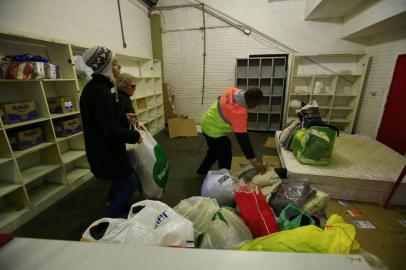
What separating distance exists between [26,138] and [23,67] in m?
0.75

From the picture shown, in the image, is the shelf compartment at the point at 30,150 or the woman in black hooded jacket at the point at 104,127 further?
the shelf compartment at the point at 30,150

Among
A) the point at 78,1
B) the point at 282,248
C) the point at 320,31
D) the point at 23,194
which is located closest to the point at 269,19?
the point at 320,31

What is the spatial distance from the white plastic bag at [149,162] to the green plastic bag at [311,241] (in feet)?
3.42

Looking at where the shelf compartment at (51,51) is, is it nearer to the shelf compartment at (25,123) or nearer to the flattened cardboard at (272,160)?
the shelf compartment at (25,123)

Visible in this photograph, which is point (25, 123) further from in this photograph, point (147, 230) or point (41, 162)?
point (147, 230)

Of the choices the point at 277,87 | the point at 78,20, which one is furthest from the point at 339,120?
the point at 78,20

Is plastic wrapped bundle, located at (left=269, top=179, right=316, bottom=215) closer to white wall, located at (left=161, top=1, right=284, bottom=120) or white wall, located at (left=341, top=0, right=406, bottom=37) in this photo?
white wall, located at (left=341, top=0, right=406, bottom=37)

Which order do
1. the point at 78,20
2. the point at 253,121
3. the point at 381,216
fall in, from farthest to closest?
the point at 253,121 → the point at 78,20 → the point at 381,216

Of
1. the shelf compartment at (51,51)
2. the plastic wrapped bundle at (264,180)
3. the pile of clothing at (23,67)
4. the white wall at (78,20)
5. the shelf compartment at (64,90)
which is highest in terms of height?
the white wall at (78,20)

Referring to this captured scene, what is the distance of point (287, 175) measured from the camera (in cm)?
226

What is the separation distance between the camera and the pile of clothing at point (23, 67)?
1.88 metres

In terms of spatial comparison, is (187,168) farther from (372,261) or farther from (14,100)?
(372,261)

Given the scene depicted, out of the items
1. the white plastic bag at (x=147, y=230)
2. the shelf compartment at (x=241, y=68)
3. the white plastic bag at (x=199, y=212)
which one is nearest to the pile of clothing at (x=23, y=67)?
the white plastic bag at (x=147, y=230)

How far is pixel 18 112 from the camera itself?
6.65 ft
